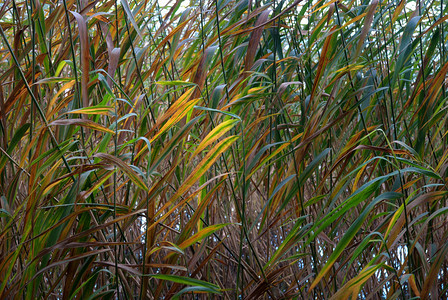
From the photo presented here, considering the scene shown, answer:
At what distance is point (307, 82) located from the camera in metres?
0.91

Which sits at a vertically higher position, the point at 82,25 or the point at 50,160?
the point at 82,25

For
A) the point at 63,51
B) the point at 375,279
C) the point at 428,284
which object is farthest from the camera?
the point at 375,279

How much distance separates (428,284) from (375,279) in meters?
0.39

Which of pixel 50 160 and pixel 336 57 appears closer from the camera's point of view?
pixel 50 160

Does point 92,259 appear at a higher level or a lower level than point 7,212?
lower

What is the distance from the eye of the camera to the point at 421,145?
0.82m

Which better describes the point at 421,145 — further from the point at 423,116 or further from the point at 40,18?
the point at 40,18

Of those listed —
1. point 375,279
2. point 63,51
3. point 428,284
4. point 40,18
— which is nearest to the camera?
point 428,284

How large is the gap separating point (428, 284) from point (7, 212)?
0.61m

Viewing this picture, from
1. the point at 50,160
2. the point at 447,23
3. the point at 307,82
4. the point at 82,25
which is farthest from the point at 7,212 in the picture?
the point at 447,23

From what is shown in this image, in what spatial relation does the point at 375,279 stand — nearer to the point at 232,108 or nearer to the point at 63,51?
the point at 232,108

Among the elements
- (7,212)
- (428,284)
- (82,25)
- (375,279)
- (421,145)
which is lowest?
(375,279)

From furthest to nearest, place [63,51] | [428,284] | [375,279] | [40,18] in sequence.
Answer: [375,279]
[63,51]
[40,18]
[428,284]

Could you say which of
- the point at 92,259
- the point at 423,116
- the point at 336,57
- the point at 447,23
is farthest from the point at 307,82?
the point at 92,259
